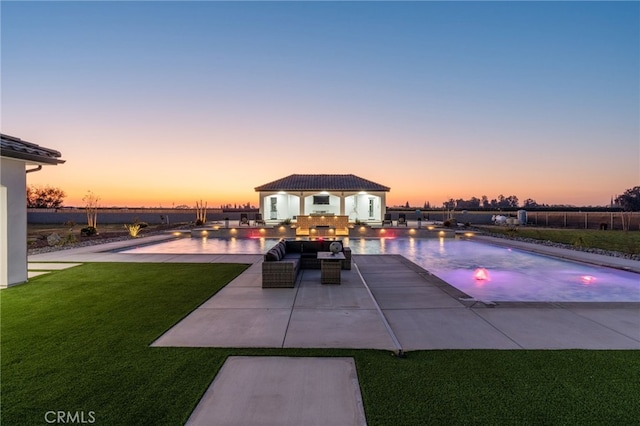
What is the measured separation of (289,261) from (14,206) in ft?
20.3

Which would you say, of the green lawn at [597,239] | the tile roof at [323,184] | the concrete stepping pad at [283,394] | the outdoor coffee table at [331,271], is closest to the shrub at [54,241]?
the tile roof at [323,184]

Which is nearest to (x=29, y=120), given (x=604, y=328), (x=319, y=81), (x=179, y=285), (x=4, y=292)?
(x=319, y=81)

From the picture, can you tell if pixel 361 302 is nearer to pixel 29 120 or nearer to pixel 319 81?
pixel 319 81

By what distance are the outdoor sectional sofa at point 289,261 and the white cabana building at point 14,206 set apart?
5573mm

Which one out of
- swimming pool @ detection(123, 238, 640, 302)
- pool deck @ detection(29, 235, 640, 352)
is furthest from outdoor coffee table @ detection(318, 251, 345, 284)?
swimming pool @ detection(123, 238, 640, 302)

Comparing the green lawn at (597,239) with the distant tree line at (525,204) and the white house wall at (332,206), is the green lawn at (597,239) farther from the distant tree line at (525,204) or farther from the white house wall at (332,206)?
the distant tree line at (525,204)

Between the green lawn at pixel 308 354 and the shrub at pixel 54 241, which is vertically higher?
the shrub at pixel 54 241

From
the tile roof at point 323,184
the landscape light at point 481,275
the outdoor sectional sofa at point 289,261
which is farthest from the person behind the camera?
the tile roof at point 323,184

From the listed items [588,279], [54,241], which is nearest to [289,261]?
[588,279]

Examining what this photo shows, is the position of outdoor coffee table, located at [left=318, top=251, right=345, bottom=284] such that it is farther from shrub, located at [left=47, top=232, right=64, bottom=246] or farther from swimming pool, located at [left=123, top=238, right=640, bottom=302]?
shrub, located at [left=47, top=232, right=64, bottom=246]

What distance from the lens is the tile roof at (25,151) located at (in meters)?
6.01

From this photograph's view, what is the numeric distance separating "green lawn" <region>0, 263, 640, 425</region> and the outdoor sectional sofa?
2.27m

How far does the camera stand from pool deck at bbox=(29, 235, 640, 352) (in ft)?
12.5

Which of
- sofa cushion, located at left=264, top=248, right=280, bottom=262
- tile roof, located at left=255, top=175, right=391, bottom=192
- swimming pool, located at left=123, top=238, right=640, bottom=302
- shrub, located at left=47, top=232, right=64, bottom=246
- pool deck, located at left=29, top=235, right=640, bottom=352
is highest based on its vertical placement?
tile roof, located at left=255, top=175, right=391, bottom=192
